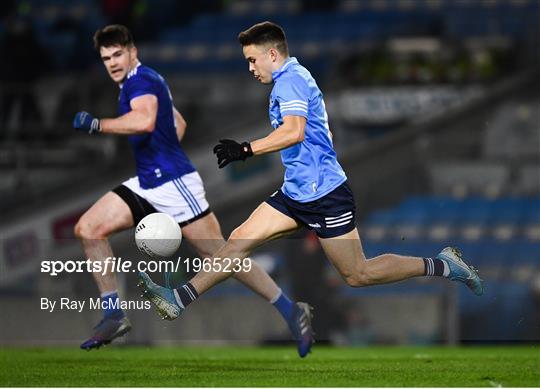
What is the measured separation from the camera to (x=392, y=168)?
1664 centimetres

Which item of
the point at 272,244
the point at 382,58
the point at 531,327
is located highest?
the point at 382,58

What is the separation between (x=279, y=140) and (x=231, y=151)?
0.29m

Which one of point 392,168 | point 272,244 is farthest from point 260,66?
point 392,168

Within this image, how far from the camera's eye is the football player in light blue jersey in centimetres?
790

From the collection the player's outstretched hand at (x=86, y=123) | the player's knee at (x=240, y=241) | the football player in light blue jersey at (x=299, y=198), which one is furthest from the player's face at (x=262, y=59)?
the player's outstretched hand at (x=86, y=123)

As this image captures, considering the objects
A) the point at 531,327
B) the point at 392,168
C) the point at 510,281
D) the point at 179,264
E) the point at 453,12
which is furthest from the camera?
the point at 453,12

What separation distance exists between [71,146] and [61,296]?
765 centimetres

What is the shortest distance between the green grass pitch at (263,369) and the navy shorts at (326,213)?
0.84 m

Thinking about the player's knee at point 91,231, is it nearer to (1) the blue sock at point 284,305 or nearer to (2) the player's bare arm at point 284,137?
(1) the blue sock at point 284,305

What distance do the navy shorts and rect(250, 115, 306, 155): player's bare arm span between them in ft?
1.71

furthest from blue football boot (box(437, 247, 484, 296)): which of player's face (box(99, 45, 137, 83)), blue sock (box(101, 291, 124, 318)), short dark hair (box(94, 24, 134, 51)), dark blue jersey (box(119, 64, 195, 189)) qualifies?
short dark hair (box(94, 24, 134, 51))

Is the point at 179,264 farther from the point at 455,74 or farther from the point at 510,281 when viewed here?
the point at 455,74

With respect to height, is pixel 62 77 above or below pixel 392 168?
above

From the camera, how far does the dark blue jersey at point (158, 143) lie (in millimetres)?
9133
